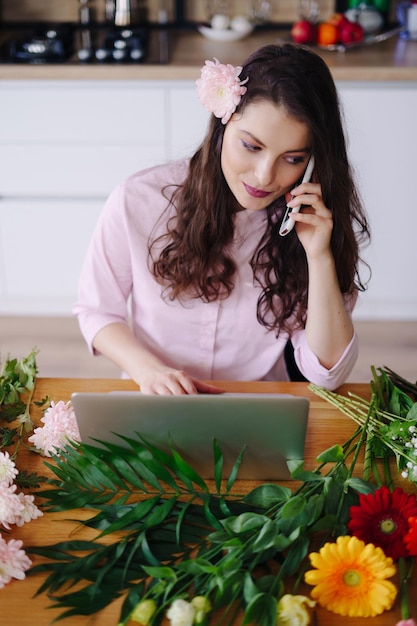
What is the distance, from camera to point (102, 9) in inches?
129

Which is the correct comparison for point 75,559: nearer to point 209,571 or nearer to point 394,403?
point 209,571

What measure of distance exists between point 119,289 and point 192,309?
0.16 meters

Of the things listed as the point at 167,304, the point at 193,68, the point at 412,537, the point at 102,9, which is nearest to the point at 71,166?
the point at 193,68

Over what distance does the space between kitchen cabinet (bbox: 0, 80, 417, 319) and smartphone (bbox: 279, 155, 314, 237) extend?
1.43 metres

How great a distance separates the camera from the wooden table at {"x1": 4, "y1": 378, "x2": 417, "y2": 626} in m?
0.98

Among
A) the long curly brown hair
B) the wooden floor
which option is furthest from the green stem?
the wooden floor

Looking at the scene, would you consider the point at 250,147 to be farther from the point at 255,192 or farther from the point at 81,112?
the point at 81,112

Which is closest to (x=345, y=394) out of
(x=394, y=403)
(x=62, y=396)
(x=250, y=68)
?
(x=394, y=403)

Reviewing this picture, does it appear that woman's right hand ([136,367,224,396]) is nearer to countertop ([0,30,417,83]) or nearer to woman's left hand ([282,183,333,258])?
woman's left hand ([282,183,333,258])

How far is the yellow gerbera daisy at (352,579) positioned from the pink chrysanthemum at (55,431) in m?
0.44

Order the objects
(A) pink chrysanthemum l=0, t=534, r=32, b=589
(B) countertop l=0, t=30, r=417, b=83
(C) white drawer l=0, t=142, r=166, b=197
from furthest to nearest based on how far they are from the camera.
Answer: (C) white drawer l=0, t=142, r=166, b=197, (B) countertop l=0, t=30, r=417, b=83, (A) pink chrysanthemum l=0, t=534, r=32, b=589

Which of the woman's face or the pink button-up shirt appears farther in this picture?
the pink button-up shirt

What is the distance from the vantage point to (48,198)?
3.01 meters

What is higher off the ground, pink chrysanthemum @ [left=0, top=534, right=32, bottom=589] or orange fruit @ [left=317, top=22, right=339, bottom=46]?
orange fruit @ [left=317, top=22, right=339, bottom=46]
